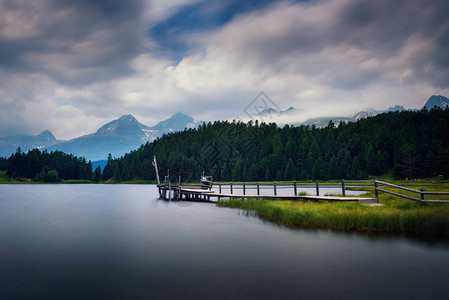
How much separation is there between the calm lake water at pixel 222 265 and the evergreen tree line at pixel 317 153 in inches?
4401

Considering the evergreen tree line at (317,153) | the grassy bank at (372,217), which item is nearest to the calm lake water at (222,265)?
the grassy bank at (372,217)

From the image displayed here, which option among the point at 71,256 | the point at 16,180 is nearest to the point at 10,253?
the point at 71,256

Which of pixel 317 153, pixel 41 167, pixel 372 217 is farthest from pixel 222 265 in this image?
pixel 41 167

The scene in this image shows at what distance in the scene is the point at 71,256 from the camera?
52.0 ft

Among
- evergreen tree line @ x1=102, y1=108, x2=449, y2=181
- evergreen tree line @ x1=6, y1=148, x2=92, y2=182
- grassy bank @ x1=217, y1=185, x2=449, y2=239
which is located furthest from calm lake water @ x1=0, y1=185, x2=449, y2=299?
evergreen tree line @ x1=6, y1=148, x2=92, y2=182

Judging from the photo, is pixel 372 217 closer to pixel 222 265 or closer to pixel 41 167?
pixel 222 265

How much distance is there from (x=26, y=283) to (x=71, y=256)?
3923 mm

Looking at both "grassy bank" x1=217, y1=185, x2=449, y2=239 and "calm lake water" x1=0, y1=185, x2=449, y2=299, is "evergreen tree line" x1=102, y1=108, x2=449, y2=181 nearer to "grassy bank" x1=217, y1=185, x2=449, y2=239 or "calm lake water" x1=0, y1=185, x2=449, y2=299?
"grassy bank" x1=217, y1=185, x2=449, y2=239

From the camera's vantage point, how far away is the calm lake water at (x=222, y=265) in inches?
418

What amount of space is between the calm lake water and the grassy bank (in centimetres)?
126

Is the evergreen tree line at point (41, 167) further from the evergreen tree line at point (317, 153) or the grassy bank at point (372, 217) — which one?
the grassy bank at point (372, 217)

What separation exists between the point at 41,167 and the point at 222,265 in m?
206

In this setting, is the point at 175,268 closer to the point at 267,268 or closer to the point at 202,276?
the point at 202,276

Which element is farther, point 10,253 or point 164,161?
point 164,161
